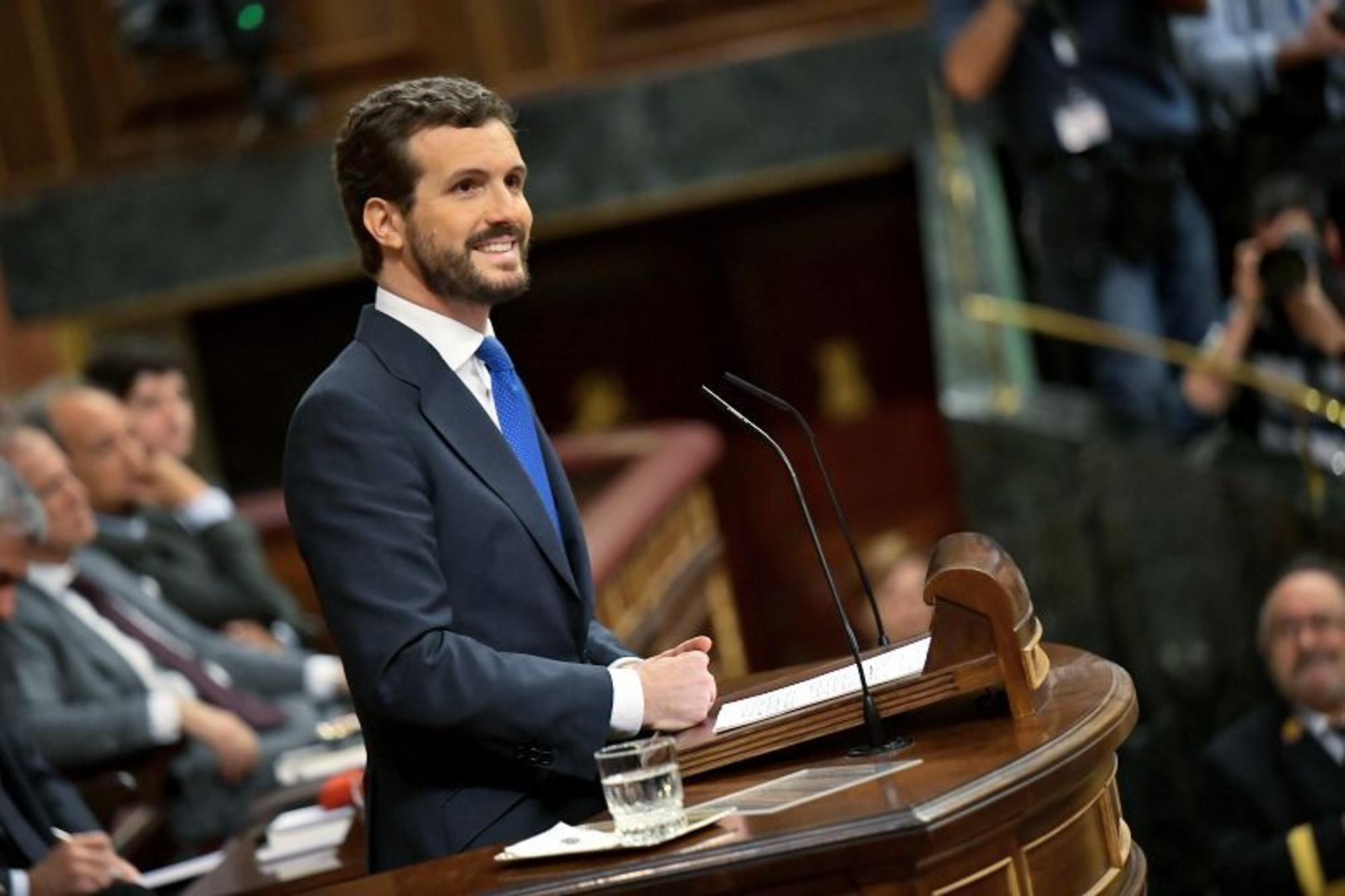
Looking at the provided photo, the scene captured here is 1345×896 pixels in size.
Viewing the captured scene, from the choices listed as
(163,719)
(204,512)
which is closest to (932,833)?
(163,719)

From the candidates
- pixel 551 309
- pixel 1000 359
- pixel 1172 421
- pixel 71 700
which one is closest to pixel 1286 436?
pixel 1172 421

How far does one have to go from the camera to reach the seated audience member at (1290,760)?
4707 mm

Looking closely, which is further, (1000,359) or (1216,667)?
(1000,359)

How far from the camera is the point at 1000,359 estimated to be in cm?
710

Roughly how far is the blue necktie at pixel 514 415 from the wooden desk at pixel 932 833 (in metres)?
0.40

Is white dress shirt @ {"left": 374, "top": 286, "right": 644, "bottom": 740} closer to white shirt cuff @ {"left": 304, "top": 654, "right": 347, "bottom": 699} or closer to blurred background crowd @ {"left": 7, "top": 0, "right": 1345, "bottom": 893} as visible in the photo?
blurred background crowd @ {"left": 7, "top": 0, "right": 1345, "bottom": 893}

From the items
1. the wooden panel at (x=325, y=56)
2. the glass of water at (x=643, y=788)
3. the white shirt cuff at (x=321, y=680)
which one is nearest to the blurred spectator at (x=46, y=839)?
the glass of water at (x=643, y=788)

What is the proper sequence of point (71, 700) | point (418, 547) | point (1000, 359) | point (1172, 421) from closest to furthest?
point (418, 547) < point (71, 700) < point (1172, 421) < point (1000, 359)

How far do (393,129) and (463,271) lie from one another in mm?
167

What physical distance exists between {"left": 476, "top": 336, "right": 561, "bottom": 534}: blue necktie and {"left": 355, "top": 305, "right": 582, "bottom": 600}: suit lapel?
0.05 metres

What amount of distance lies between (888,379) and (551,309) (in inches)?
48.6

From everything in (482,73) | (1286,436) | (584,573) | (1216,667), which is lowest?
(1216,667)

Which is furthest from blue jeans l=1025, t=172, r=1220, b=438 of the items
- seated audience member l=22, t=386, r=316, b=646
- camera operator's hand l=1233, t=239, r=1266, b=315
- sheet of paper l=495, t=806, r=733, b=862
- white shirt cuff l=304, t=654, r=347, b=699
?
sheet of paper l=495, t=806, r=733, b=862

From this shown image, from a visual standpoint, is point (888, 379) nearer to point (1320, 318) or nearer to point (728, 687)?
point (1320, 318)
